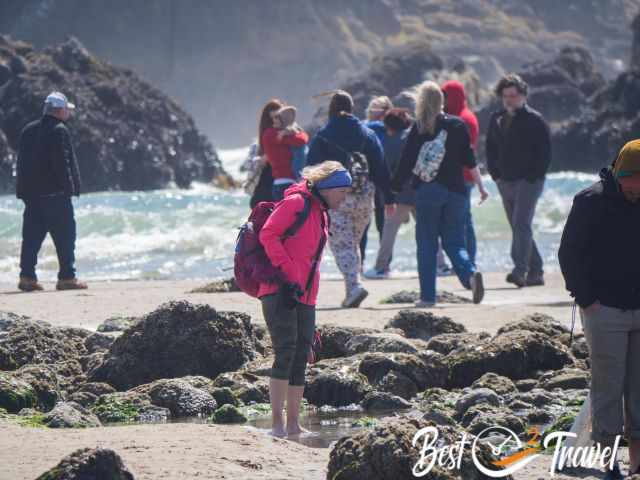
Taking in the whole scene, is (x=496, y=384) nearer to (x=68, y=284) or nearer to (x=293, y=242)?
(x=293, y=242)

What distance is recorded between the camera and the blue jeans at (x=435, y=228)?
10.9 m

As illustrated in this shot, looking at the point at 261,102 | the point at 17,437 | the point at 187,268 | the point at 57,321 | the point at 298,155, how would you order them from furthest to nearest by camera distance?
the point at 261,102 < the point at 187,268 < the point at 298,155 < the point at 57,321 < the point at 17,437

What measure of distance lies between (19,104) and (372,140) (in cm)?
3051

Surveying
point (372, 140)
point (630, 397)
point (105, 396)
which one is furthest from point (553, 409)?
point (372, 140)

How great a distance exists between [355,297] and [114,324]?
205 centimetres

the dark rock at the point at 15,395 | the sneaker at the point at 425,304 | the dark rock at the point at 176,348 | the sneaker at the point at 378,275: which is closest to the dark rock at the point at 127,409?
the dark rock at the point at 15,395

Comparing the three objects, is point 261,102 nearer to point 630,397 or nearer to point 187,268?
point 187,268

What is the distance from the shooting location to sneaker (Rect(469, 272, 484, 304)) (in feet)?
37.0

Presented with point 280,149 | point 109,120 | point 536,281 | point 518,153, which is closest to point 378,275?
point 536,281

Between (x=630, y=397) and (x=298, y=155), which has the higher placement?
(x=298, y=155)

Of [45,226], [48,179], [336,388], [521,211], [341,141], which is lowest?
[336,388]

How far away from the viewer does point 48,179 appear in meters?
12.9

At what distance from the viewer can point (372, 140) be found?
36.7 feet

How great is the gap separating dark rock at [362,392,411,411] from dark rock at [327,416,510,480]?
7.14ft
